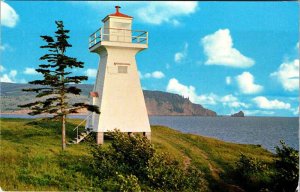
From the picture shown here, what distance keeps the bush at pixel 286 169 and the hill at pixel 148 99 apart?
2680 millimetres

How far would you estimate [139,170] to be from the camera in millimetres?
15117

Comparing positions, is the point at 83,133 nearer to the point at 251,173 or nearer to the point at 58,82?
the point at 58,82

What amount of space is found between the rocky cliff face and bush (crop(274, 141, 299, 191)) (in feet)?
8.79

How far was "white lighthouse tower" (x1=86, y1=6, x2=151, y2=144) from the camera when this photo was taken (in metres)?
17.2

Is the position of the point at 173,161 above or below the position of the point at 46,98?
below

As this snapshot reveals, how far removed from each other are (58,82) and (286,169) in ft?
27.3

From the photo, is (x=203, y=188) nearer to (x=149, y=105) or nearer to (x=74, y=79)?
(x=149, y=105)

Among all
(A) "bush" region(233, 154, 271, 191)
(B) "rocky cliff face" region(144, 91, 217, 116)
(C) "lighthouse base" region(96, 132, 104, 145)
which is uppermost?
(B) "rocky cliff face" region(144, 91, 217, 116)

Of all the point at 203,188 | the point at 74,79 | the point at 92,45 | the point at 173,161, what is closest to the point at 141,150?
the point at 173,161

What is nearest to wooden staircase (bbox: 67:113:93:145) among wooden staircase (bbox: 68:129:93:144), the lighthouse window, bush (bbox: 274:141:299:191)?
wooden staircase (bbox: 68:129:93:144)

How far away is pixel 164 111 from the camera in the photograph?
59.6 feet

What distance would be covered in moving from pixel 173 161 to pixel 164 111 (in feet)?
9.43

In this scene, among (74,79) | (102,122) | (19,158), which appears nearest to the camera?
(19,158)

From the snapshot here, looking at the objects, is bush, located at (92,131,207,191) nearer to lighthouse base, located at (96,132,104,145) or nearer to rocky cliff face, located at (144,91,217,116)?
lighthouse base, located at (96,132,104,145)
